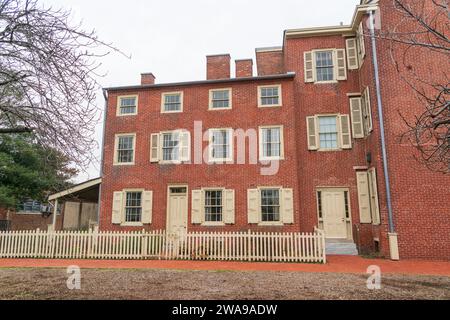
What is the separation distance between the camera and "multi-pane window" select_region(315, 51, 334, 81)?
1541 centimetres

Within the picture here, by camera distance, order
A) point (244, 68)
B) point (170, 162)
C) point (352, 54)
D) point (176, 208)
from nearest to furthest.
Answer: point (352, 54)
point (176, 208)
point (170, 162)
point (244, 68)

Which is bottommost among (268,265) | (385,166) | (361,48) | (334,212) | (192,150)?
(268,265)

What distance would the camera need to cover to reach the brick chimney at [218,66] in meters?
17.5

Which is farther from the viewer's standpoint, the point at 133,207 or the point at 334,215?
the point at 133,207

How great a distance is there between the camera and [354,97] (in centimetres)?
1488

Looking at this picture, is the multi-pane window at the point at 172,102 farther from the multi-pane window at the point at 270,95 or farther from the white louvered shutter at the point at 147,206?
the white louvered shutter at the point at 147,206

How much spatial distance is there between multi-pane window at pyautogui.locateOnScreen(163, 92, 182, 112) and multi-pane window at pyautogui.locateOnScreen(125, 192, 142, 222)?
462 centimetres

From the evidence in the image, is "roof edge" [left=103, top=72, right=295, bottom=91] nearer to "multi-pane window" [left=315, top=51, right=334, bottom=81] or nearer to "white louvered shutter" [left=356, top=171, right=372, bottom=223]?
"multi-pane window" [left=315, top=51, right=334, bottom=81]

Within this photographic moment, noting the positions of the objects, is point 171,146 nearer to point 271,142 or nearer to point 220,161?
point 220,161

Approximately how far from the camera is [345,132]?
48.1 ft

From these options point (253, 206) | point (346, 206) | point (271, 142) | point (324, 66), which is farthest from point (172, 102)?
point (346, 206)

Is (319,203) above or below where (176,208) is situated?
above

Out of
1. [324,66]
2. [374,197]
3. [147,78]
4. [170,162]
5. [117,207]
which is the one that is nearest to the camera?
[374,197]

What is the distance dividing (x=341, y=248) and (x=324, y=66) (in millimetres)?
8617
